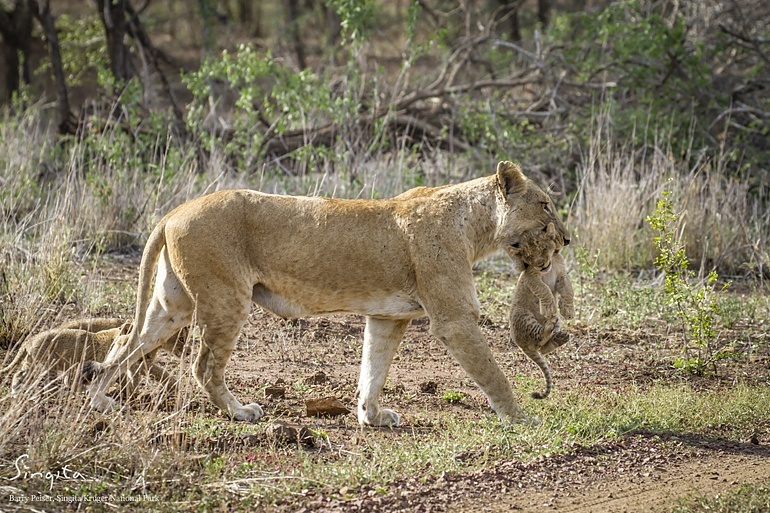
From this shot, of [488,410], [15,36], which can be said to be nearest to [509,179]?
[488,410]

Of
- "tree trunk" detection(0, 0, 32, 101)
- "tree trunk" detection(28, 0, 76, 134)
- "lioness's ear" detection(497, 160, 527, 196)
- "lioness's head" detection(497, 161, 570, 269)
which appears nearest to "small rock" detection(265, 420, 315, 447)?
"lioness's head" detection(497, 161, 570, 269)

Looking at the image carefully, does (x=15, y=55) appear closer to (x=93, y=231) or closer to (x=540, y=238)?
(x=93, y=231)

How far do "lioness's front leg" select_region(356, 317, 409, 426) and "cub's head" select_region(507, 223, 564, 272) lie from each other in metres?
0.79

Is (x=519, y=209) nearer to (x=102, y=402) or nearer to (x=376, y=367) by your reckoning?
(x=376, y=367)

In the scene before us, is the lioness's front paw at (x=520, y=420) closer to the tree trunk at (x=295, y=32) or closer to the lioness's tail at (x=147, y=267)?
the lioness's tail at (x=147, y=267)

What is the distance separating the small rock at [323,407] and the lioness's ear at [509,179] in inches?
63.2

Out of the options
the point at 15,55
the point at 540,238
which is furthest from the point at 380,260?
the point at 15,55

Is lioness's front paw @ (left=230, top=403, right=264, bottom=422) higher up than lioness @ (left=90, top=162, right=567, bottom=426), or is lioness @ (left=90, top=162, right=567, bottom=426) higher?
lioness @ (left=90, top=162, right=567, bottom=426)

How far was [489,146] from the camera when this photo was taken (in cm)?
1173

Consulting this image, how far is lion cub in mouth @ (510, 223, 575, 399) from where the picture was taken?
5.73 m

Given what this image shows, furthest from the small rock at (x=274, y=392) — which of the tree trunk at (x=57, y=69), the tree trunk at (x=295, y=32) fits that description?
the tree trunk at (x=295, y=32)

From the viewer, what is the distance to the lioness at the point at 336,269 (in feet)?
17.8

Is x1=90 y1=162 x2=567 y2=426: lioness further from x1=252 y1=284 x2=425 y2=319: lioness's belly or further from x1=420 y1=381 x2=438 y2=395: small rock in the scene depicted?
x1=420 y1=381 x2=438 y2=395: small rock

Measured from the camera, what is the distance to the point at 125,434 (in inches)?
179
